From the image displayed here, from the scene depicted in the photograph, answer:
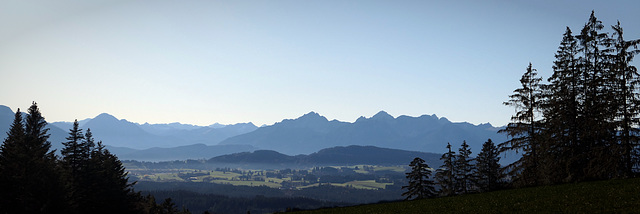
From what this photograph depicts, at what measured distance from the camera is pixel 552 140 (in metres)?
40.9

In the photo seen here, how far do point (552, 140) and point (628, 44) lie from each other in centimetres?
1186

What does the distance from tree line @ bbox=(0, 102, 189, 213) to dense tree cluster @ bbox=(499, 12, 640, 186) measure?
171ft

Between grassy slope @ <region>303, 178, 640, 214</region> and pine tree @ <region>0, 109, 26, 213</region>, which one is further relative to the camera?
pine tree @ <region>0, 109, 26, 213</region>

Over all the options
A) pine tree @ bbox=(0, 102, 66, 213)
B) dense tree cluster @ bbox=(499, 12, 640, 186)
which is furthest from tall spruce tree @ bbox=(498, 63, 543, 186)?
pine tree @ bbox=(0, 102, 66, 213)

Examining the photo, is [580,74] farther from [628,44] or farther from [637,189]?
[637,189]

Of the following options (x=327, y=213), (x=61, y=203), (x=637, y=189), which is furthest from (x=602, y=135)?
(x=61, y=203)

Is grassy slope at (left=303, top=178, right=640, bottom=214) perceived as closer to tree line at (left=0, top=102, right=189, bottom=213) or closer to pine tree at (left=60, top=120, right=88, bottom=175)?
tree line at (left=0, top=102, right=189, bottom=213)

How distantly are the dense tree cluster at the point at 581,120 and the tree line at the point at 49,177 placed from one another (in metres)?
52.1

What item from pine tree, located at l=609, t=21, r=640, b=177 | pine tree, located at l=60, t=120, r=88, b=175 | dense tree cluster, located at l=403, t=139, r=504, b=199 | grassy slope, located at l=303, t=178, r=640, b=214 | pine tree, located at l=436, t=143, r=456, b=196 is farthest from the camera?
dense tree cluster, located at l=403, t=139, r=504, b=199

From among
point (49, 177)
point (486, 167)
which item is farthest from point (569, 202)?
point (49, 177)

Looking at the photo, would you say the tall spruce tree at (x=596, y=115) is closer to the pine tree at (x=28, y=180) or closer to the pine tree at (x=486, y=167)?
the pine tree at (x=486, y=167)

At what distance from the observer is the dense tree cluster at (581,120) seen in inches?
1344

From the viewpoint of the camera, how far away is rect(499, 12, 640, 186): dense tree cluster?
34125mm

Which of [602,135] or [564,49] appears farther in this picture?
[564,49]
